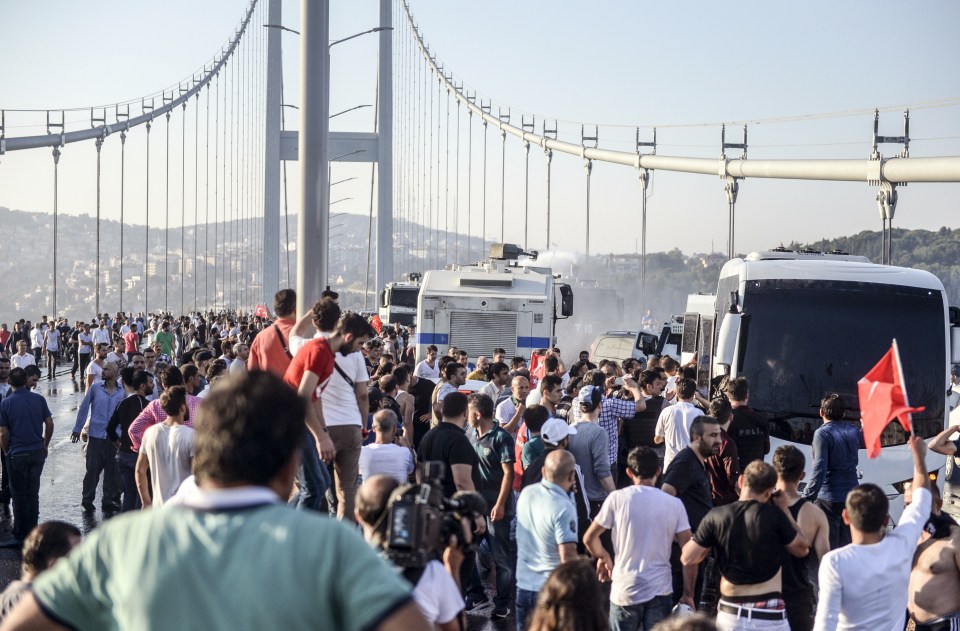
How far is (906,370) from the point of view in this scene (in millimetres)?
12617

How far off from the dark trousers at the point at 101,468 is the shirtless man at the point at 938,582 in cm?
831

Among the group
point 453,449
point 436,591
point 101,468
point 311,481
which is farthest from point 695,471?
point 101,468

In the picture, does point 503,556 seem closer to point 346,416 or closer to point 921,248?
point 346,416

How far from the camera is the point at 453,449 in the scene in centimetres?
819

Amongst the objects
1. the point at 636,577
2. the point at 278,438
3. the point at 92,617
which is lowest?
the point at 636,577

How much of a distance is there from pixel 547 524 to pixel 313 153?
414cm

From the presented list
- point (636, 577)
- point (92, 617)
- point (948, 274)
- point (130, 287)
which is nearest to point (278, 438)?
point (92, 617)

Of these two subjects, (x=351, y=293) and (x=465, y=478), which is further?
(x=351, y=293)

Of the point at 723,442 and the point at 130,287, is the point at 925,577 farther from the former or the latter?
the point at 130,287

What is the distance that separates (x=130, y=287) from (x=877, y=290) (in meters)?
154

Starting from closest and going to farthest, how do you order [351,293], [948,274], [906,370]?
1. [906,370]
2. [948,274]
3. [351,293]

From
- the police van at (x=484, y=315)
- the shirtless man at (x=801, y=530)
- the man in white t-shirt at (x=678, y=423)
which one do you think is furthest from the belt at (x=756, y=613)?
the police van at (x=484, y=315)

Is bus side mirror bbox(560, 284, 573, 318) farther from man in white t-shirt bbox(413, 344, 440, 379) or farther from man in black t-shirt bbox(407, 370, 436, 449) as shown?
man in black t-shirt bbox(407, 370, 436, 449)

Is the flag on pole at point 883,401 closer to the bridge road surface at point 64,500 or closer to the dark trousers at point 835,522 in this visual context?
the dark trousers at point 835,522
